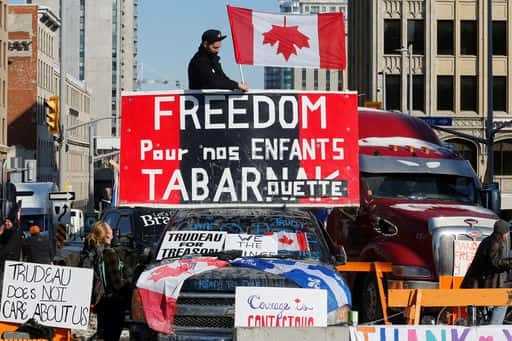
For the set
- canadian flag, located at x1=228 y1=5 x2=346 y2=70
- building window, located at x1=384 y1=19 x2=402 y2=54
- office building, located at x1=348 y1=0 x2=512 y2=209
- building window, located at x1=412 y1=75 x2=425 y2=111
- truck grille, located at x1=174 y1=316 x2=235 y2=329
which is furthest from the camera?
building window, located at x1=384 y1=19 x2=402 y2=54

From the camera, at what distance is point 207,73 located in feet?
44.1

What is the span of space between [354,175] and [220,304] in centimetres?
352

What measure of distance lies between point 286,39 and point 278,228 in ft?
10.5

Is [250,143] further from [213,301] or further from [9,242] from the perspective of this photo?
→ [9,242]

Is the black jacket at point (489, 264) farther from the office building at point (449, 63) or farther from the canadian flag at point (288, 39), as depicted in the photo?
the office building at point (449, 63)

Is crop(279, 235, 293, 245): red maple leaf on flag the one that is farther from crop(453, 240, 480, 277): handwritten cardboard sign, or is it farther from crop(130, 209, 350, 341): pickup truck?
crop(453, 240, 480, 277): handwritten cardboard sign

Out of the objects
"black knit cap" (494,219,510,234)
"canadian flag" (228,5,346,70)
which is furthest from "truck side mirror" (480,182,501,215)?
"canadian flag" (228,5,346,70)

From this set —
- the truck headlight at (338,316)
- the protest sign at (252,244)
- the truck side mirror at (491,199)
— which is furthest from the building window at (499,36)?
the truck headlight at (338,316)

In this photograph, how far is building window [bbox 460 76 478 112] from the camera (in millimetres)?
63906

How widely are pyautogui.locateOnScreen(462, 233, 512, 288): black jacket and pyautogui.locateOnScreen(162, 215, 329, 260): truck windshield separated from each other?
2063 millimetres

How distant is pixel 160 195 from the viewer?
12.8 m

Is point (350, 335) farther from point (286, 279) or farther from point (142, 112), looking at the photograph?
point (142, 112)

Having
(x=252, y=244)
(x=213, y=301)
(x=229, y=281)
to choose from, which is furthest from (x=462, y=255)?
(x=213, y=301)

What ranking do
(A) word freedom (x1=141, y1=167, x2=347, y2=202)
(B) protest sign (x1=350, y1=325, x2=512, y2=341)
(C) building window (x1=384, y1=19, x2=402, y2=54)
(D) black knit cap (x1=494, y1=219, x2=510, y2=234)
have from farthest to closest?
(C) building window (x1=384, y1=19, x2=402, y2=54) → (A) word freedom (x1=141, y1=167, x2=347, y2=202) → (D) black knit cap (x1=494, y1=219, x2=510, y2=234) → (B) protest sign (x1=350, y1=325, x2=512, y2=341)
